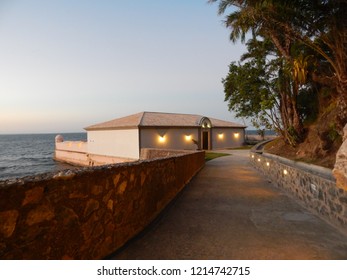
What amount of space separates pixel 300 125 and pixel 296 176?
27.2ft

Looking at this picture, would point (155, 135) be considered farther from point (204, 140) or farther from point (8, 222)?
point (8, 222)

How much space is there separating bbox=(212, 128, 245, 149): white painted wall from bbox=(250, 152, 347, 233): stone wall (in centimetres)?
2257

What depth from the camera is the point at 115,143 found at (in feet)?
90.7

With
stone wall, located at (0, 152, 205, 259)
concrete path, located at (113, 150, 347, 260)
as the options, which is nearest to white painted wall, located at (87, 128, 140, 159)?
concrete path, located at (113, 150, 347, 260)

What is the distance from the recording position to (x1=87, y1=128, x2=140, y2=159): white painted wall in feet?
82.7

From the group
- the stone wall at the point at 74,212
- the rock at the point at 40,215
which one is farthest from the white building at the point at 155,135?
the rock at the point at 40,215

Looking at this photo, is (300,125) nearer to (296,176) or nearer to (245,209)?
Result: (296,176)

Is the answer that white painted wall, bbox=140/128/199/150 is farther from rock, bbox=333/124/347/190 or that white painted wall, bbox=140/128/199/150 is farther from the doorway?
rock, bbox=333/124/347/190

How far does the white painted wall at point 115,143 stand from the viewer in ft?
82.7

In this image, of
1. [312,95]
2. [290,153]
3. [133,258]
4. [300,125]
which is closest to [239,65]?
[312,95]

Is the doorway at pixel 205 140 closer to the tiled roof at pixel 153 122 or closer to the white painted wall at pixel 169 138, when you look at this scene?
the white painted wall at pixel 169 138

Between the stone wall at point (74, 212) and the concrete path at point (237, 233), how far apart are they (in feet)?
1.49

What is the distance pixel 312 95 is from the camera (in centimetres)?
1617

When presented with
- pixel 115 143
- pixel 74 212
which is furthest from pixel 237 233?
pixel 115 143
